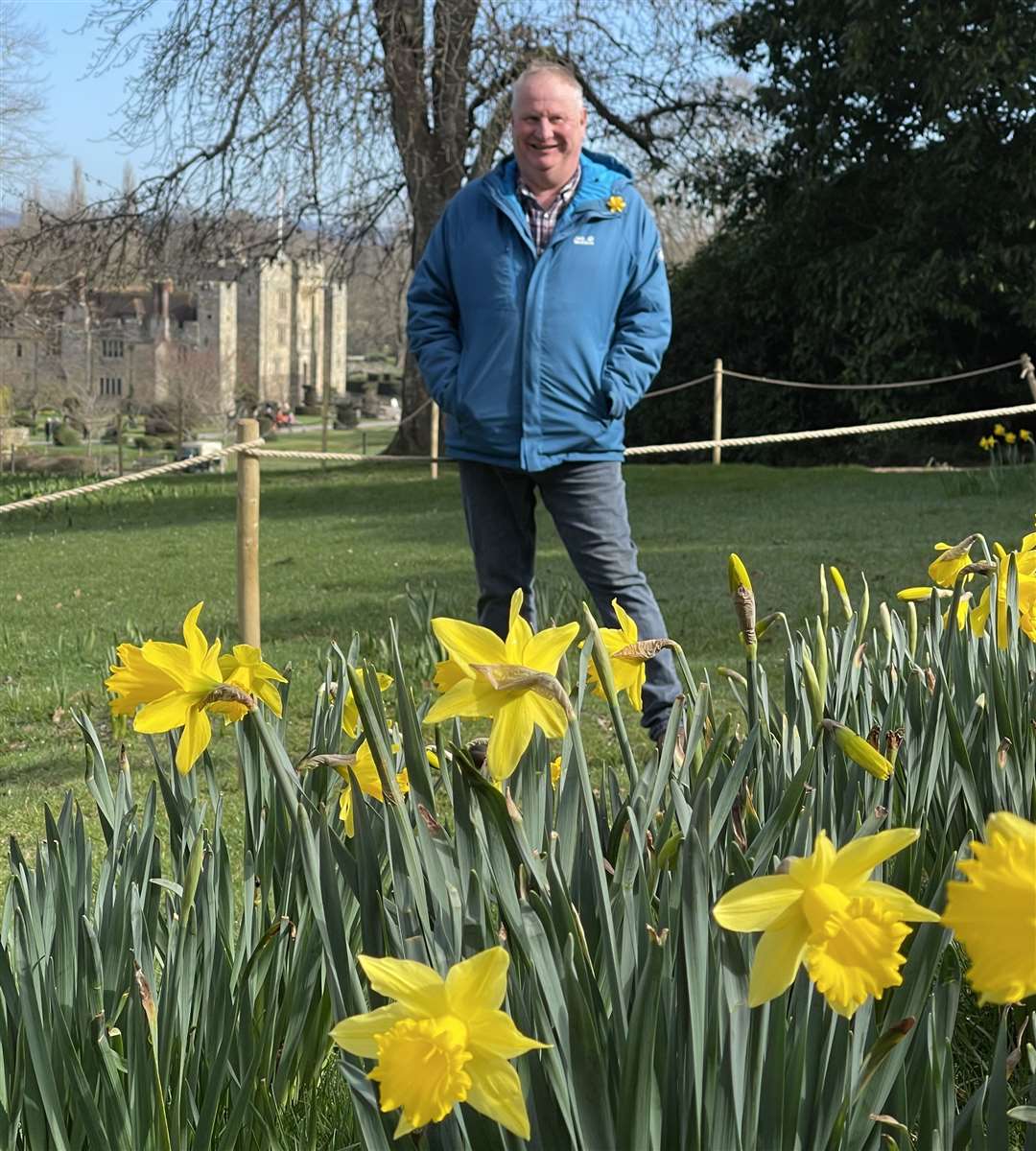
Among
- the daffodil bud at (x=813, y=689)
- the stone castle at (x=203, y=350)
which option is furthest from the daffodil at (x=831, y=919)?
the stone castle at (x=203, y=350)

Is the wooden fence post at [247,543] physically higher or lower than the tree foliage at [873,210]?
lower

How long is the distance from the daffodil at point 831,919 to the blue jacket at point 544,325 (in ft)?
8.59

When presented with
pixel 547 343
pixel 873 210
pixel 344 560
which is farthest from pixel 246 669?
pixel 873 210

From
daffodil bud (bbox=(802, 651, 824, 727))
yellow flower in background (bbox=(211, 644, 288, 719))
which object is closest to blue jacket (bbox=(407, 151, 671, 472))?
daffodil bud (bbox=(802, 651, 824, 727))

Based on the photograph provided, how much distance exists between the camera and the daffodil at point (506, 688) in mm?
1114

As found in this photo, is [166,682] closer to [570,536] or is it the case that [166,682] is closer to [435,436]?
[570,536]

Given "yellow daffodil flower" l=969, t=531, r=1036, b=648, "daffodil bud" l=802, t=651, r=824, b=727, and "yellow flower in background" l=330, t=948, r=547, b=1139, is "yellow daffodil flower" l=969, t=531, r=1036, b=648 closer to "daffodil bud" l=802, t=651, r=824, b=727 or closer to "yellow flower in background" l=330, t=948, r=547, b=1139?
"daffodil bud" l=802, t=651, r=824, b=727

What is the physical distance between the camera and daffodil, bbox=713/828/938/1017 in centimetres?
85

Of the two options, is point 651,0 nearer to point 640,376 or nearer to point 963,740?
point 640,376

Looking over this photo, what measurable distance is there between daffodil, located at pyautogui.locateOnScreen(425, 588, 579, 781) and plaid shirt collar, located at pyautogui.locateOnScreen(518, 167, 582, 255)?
250 centimetres

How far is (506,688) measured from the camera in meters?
1.11

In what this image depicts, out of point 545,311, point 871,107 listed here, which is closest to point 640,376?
point 545,311

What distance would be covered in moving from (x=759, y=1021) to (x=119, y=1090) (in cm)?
61

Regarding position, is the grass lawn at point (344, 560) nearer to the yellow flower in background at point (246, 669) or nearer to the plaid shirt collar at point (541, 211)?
the plaid shirt collar at point (541, 211)
